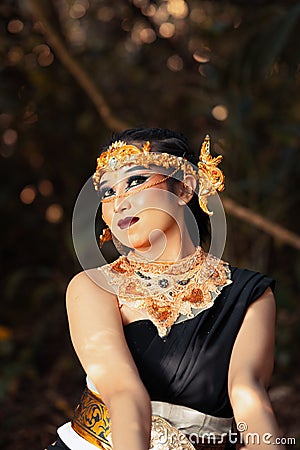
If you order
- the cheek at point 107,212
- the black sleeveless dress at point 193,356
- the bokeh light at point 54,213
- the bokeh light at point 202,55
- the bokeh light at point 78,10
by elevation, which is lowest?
the black sleeveless dress at point 193,356

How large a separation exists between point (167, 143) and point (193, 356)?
0.44m

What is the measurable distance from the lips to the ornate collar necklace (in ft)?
0.24

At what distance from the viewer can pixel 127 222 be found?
5.43 ft

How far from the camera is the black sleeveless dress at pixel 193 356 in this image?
1.63 metres

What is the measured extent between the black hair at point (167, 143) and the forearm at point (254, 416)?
0.39m

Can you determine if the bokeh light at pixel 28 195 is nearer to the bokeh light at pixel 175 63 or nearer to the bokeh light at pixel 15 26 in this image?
the bokeh light at pixel 15 26

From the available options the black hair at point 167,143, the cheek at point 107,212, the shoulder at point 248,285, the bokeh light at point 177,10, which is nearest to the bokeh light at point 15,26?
the bokeh light at point 177,10

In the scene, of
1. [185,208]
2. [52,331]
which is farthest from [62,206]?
[185,208]

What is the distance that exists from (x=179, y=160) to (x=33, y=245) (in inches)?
126

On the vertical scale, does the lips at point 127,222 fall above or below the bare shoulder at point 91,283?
above

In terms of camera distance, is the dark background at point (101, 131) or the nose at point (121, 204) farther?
the dark background at point (101, 131)

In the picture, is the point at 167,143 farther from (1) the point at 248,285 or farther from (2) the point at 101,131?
(2) the point at 101,131

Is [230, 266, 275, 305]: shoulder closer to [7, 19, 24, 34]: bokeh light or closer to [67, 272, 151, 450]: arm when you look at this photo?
[67, 272, 151, 450]: arm

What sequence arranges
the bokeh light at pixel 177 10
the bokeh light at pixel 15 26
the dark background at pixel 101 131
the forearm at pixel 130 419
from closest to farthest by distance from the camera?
1. the forearm at pixel 130 419
2. the dark background at pixel 101 131
3. the bokeh light at pixel 15 26
4. the bokeh light at pixel 177 10
